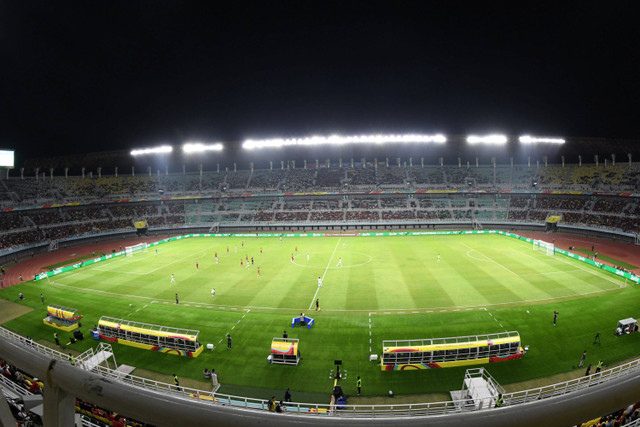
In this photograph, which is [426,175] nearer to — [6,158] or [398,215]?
[398,215]

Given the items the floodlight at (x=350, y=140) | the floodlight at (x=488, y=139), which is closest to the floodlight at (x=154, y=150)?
the floodlight at (x=350, y=140)

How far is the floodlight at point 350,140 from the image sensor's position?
248 ft

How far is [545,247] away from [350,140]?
44989 mm

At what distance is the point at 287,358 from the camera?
803 inches

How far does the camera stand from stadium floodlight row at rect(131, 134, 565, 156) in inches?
2913

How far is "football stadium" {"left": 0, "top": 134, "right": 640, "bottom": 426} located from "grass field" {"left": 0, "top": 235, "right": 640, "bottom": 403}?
0.63ft

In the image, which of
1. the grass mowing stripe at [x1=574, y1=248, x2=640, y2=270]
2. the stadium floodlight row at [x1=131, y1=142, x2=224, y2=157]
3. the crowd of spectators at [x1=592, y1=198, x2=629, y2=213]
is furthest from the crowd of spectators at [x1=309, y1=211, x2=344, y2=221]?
the crowd of spectators at [x1=592, y1=198, x2=629, y2=213]

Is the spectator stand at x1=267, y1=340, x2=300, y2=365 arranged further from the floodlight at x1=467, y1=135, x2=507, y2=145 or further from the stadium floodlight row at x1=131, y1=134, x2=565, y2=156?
the floodlight at x1=467, y1=135, x2=507, y2=145

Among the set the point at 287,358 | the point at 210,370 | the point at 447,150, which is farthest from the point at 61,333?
the point at 447,150

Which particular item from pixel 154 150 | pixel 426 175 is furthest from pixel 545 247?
pixel 154 150

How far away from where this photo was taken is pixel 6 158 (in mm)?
58219

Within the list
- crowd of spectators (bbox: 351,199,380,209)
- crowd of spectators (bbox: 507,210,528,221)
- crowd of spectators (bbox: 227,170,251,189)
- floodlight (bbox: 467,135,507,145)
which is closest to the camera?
crowd of spectators (bbox: 507,210,528,221)

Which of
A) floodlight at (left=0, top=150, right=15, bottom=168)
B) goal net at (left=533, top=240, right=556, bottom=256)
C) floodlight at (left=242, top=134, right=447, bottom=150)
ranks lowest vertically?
goal net at (left=533, top=240, right=556, bottom=256)

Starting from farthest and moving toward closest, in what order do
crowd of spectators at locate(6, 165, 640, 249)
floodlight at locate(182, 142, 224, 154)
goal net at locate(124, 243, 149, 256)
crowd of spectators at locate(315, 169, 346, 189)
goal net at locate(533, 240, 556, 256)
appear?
crowd of spectators at locate(315, 169, 346, 189)
floodlight at locate(182, 142, 224, 154)
crowd of spectators at locate(6, 165, 640, 249)
goal net at locate(124, 243, 149, 256)
goal net at locate(533, 240, 556, 256)
